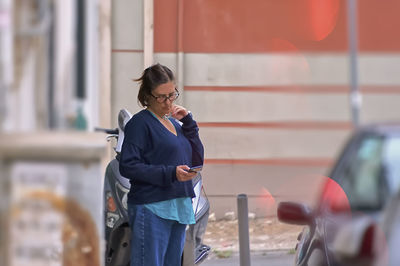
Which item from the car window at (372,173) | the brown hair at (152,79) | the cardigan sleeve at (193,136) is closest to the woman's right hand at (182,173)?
the cardigan sleeve at (193,136)

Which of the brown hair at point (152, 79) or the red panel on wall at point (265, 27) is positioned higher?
the red panel on wall at point (265, 27)

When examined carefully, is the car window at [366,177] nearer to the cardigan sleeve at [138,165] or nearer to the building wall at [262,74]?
the cardigan sleeve at [138,165]

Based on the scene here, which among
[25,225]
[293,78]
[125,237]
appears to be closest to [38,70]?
[25,225]

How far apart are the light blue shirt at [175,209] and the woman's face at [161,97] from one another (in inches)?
19.2

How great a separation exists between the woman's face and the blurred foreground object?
4.62 feet

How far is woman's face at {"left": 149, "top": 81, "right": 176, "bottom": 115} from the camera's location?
486cm

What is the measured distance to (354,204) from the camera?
413 centimetres

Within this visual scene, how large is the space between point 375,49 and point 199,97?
88.3 inches

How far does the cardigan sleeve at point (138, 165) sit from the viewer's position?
469cm

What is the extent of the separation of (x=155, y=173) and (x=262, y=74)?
6.24 meters

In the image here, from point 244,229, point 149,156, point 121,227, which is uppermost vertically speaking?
point 149,156

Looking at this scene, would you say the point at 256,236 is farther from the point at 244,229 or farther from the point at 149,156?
the point at 149,156

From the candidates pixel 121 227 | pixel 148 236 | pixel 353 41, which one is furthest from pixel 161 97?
pixel 353 41

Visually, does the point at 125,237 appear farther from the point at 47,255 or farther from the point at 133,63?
the point at 133,63
